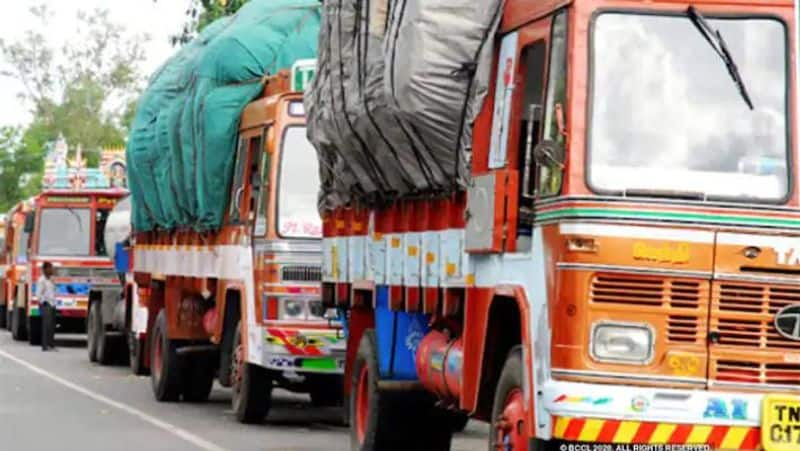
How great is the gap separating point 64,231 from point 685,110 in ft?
86.7

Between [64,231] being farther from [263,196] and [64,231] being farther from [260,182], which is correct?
[263,196]

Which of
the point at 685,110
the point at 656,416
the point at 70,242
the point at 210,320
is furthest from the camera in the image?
the point at 70,242

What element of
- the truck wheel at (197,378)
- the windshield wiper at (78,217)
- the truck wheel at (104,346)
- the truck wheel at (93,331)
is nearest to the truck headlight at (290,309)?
the truck wheel at (197,378)

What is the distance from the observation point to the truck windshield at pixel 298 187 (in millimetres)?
18703

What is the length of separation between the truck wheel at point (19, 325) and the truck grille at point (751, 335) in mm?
30793

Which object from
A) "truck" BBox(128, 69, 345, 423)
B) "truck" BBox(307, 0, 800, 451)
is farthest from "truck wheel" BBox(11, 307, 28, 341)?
"truck" BBox(307, 0, 800, 451)

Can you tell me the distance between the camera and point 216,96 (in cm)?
2052

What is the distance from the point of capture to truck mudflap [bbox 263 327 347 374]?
18266mm

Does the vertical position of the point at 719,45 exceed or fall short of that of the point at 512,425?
it exceeds it

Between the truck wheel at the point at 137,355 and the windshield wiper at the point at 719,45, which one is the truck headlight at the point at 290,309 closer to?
the windshield wiper at the point at 719,45

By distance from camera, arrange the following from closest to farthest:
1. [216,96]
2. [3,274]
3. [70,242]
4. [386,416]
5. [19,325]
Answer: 1. [386,416]
2. [216,96]
3. [70,242]
4. [19,325]
5. [3,274]

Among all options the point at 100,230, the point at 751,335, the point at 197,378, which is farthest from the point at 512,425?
the point at 100,230

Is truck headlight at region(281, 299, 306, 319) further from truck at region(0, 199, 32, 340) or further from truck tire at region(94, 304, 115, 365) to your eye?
truck at region(0, 199, 32, 340)

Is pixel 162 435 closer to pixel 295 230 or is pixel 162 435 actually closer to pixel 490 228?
pixel 295 230
